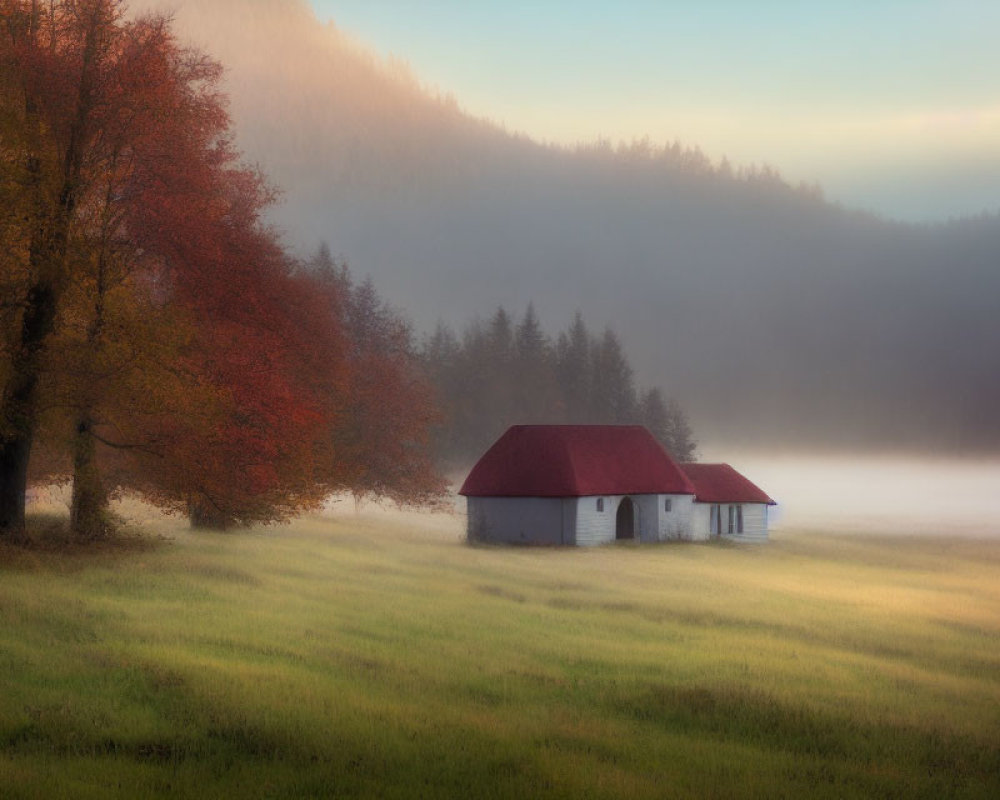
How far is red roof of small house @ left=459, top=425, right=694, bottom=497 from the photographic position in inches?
2143

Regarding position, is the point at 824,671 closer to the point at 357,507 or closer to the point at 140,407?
the point at 140,407

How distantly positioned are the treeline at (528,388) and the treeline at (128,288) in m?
66.5

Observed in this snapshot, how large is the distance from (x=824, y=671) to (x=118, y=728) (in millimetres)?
12414

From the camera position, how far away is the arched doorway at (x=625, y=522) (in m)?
58.0

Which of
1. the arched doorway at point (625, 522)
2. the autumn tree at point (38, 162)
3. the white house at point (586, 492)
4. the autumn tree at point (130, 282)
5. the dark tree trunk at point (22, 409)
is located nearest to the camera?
the autumn tree at point (38, 162)

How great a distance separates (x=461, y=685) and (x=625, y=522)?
138 ft

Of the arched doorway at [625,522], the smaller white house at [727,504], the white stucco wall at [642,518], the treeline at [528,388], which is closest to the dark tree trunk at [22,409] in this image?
the white stucco wall at [642,518]

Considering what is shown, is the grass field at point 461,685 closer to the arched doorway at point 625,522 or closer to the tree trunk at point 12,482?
the tree trunk at point 12,482

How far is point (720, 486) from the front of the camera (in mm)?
62406

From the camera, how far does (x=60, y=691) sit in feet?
50.2

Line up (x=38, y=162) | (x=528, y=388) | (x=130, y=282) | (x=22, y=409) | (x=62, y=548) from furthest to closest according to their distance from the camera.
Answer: (x=528, y=388) → (x=62, y=548) → (x=130, y=282) → (x=38, y=162) → (x=22, y=409)

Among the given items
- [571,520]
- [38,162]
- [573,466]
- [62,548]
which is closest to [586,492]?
[571,520]

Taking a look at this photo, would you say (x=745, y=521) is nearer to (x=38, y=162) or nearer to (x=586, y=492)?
(x=586, y=492)

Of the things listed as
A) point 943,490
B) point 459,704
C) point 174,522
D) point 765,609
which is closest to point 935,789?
point 459,704
